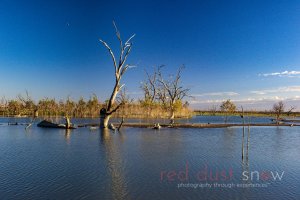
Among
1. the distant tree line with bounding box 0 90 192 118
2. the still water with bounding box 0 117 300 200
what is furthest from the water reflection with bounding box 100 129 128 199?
the distant tree line with bounding box 0 90 192 118

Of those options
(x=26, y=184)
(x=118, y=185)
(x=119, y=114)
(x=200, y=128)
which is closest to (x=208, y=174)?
(x=118, y=185)

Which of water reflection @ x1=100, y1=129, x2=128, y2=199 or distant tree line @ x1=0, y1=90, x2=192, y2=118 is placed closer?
water reflection @ x1=100, y1=129, x2=128, y2=199

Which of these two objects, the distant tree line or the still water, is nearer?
the still water

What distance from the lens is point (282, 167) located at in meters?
16.7

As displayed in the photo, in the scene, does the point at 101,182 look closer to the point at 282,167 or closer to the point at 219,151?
the point at 282,167

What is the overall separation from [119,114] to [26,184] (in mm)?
54871

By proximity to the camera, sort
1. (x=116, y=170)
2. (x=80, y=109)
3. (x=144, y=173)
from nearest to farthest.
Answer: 1. (x=144, y=173)
2. (x=116, y=170)
3. (x=80, y=109)

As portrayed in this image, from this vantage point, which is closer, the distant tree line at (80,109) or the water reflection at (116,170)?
the water reflection at (116,170)

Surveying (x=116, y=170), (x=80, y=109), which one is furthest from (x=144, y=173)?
(x=80, y=109)

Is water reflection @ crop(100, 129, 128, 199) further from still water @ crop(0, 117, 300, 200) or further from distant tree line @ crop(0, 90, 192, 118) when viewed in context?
distant tree line @ crop(0, 90, 192, 118)

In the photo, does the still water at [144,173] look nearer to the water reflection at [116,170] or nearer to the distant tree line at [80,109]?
the water reflection at [116,170]

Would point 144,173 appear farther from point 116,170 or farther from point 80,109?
point 80,109

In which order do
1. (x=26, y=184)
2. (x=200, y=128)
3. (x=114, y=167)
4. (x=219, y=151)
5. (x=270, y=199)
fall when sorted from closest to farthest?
(x=270, y=199) → (x=26, y=184) → (x=114, y=167) → (x=219, y=151) → (x=200, y=128)

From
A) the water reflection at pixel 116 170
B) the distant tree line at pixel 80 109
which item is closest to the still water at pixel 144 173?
the water reflection at pixel 116 170
